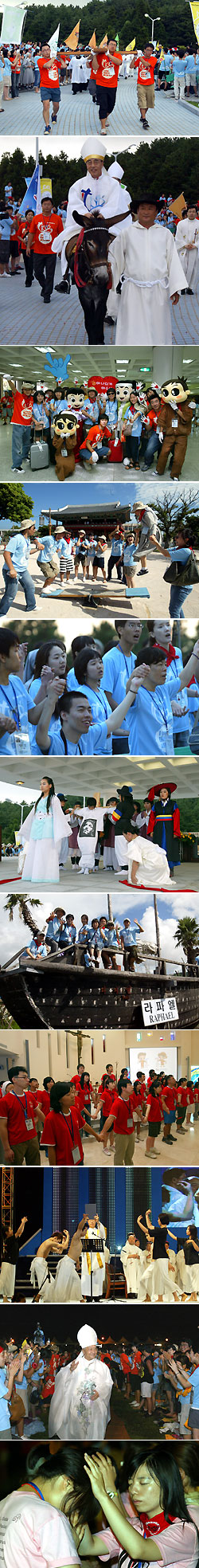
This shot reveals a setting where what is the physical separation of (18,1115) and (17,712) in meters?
3.26

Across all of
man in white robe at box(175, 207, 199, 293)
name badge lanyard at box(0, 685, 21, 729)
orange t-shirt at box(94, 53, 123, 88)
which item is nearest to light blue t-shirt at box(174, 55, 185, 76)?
orange t-shirt at box(94, 53, 123, 88)

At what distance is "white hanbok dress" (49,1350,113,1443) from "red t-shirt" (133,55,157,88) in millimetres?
10473

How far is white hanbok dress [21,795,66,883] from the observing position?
11.9 metres

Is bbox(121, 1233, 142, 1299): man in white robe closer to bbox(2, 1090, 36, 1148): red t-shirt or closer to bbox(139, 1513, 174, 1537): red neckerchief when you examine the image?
bbox(2, 1090, 36, 1148): red t-shirt

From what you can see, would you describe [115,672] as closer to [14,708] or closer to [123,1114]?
[14,708]

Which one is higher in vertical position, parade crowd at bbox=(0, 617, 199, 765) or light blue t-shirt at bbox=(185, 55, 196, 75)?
light blue t-shirt at bbox=(185, 55, 196, 75)

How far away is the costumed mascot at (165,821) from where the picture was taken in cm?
1194

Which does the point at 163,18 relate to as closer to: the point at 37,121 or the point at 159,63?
the point at 159,63

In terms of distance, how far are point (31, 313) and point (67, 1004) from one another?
5860mm

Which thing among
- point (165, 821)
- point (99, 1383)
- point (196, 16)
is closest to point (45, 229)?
point (196, 16)

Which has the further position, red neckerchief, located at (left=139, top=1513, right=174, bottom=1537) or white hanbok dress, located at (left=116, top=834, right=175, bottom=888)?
white hanbok dress, located at (left=116, top=834, right=175, bottom=888)

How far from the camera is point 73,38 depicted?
12367 millimetres

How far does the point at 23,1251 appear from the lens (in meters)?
11.3

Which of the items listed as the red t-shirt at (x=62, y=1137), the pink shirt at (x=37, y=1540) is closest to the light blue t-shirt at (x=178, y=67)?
the red t-shirt at (x=62, y=1137)
